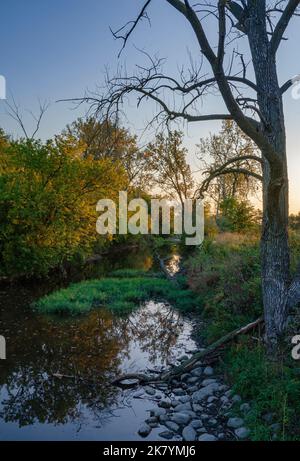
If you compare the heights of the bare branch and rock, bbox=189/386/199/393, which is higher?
the bare branch

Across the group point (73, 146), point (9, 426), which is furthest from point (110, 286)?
point (9, 426)

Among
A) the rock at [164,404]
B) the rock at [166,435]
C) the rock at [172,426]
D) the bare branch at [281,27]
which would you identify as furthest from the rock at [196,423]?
the bare branch at [281,27]

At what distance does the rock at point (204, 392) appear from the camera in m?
6.19

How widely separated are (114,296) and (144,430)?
349 inches

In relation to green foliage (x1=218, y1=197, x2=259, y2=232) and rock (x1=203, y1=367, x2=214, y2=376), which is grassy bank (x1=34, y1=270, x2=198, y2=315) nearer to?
rock (x1=203, y1=367, x2=214, y2=376)

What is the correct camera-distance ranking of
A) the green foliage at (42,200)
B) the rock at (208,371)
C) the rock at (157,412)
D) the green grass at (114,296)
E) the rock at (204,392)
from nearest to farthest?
the rock at (157,412)
the rock at (204,392)
the rock at (208,371)
the green grass at (114,296)
the green foliage at (42,200)

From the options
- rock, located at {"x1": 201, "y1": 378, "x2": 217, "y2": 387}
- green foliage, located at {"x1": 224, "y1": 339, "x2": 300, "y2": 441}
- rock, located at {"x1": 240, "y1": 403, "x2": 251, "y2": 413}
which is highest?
green foliage, located at {"x1": 224, "y1": 339, "x2": 300, "y2": 441}

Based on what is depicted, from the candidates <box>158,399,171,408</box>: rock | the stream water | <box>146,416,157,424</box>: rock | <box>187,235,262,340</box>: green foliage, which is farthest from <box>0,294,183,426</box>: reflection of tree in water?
<box>187,235,262,340</box>: green foliage

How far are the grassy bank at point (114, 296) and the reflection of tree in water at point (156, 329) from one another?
549mm

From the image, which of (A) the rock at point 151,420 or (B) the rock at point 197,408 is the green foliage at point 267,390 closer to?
(B) the rock at point 197,408

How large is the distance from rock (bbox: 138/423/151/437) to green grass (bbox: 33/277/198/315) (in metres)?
6.86

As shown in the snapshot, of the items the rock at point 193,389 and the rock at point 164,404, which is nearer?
the rock at point 164,404

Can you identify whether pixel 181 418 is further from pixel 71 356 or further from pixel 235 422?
pixel 71 356

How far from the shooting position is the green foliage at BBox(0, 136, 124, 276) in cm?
1523
